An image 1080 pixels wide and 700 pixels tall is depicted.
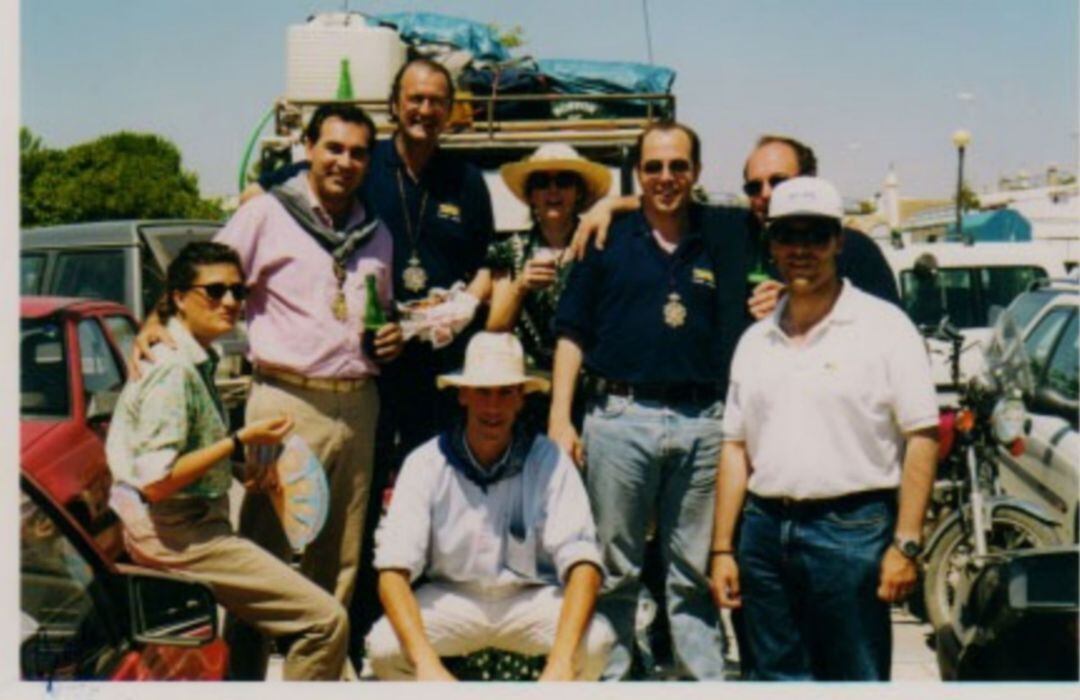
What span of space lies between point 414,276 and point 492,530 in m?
0.95

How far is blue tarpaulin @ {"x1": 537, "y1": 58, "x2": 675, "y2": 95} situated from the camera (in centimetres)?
722

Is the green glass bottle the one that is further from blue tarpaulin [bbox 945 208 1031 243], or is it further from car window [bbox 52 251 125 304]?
blue tarpaulin [bbox 945 208 1031 243]

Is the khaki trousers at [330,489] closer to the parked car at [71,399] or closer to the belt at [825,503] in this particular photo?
the parked car at [71,399]

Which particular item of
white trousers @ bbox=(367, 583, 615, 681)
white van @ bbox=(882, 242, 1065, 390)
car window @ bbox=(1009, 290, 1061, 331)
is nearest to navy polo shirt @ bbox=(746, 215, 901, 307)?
white trousers @ bbox=(367, 583, 615, 681)

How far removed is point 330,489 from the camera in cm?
405

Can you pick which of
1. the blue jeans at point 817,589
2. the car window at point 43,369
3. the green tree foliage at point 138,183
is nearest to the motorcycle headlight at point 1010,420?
the blue jeans at point 817,589

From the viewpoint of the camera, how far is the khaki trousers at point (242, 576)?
341 centimetres

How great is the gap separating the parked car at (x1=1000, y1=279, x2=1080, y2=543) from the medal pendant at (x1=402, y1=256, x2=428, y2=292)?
2.52 metres

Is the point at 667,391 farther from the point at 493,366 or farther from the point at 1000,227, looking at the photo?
the point at 1000,227

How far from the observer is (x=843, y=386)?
3268 mm

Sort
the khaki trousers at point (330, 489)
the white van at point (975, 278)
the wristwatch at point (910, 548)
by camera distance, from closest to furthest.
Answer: the wristwatch at point (910, 548) → the khaki trousers at point (330, 489) → the white van at point (975, 278)

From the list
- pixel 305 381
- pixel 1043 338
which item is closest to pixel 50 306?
pixel 305 381

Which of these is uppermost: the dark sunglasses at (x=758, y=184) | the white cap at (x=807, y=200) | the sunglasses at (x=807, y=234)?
the dark sunglasses at (x=758, y=184)

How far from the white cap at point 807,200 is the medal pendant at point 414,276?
4.25 feet
